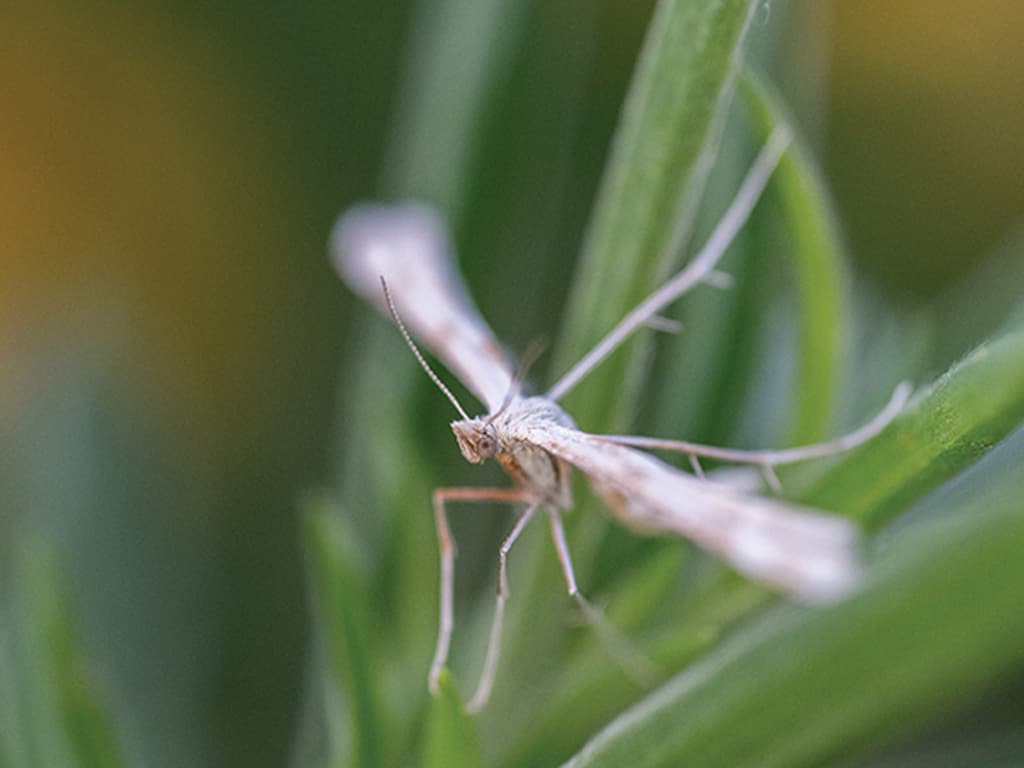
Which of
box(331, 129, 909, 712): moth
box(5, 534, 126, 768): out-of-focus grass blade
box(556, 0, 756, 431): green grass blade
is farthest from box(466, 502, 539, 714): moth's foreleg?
box(5, 534, 126, 768): out-of-focus grass blade

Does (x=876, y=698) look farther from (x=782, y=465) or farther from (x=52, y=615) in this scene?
(x=52, y=615)

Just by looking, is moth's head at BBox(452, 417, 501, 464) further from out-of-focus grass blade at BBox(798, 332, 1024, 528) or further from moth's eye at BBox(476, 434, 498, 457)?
out-of-focus grass blade at BBox(798, 332, 1024, 528)

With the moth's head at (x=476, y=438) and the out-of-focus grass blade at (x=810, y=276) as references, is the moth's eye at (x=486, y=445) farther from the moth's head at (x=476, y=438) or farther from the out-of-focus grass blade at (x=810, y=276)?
the out-of-focus grass blade at (x=810, y=276)

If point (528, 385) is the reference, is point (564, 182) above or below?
above

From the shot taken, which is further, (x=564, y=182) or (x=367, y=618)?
(x=564, y=182)

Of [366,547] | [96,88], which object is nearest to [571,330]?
[366,547]

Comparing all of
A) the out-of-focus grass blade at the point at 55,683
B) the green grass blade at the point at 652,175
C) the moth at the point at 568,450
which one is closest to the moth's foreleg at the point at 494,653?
the moth at the point at 568,450

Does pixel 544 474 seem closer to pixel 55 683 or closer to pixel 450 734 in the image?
pixel 450 734
